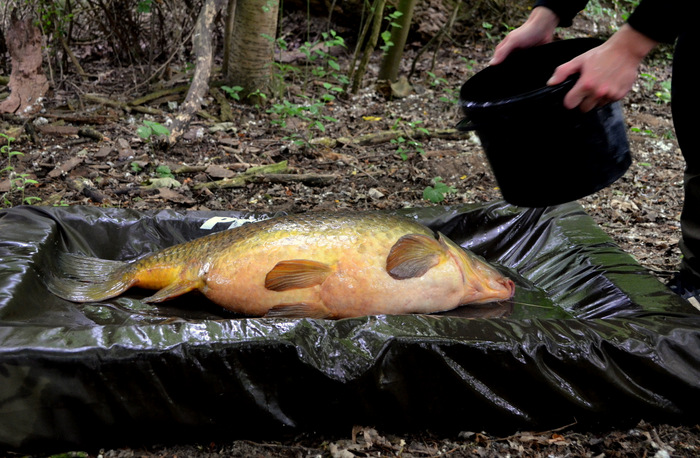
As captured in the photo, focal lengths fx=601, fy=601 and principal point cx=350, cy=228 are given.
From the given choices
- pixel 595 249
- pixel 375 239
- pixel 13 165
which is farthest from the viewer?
pixel 13 165

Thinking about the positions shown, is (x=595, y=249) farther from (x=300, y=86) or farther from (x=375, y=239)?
(x=300, y=86)

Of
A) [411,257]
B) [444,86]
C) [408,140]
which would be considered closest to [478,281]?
[411,257]

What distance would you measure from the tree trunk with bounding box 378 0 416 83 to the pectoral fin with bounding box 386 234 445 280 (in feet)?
19.1

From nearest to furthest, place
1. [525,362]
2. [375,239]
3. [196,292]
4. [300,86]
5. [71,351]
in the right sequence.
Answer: [71,351] < [525,362] < [375,239] < [196,292] < [300,86]

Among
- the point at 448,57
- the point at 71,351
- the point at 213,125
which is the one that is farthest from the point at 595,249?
the point at 448,57

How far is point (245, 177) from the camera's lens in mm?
5121

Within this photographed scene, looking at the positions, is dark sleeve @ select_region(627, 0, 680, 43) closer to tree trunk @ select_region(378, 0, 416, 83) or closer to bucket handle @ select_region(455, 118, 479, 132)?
bucket handle @ select_region(455, 118, 479, 132)

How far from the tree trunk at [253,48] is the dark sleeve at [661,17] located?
4.94 meters

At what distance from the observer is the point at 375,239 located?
2.95 m

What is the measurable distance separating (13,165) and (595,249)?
4672mm

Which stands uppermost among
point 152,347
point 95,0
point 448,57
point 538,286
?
point 95,0

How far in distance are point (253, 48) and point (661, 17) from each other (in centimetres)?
526

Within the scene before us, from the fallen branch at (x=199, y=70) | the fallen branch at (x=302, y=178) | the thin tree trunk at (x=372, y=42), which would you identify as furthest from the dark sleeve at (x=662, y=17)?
the thin tree trunk at (x=372, y=42)

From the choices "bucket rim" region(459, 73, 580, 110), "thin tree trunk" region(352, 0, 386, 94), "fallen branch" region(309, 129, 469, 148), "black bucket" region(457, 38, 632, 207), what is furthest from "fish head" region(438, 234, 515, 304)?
"thin tree trunk" region(352, 0, 386, 94)
